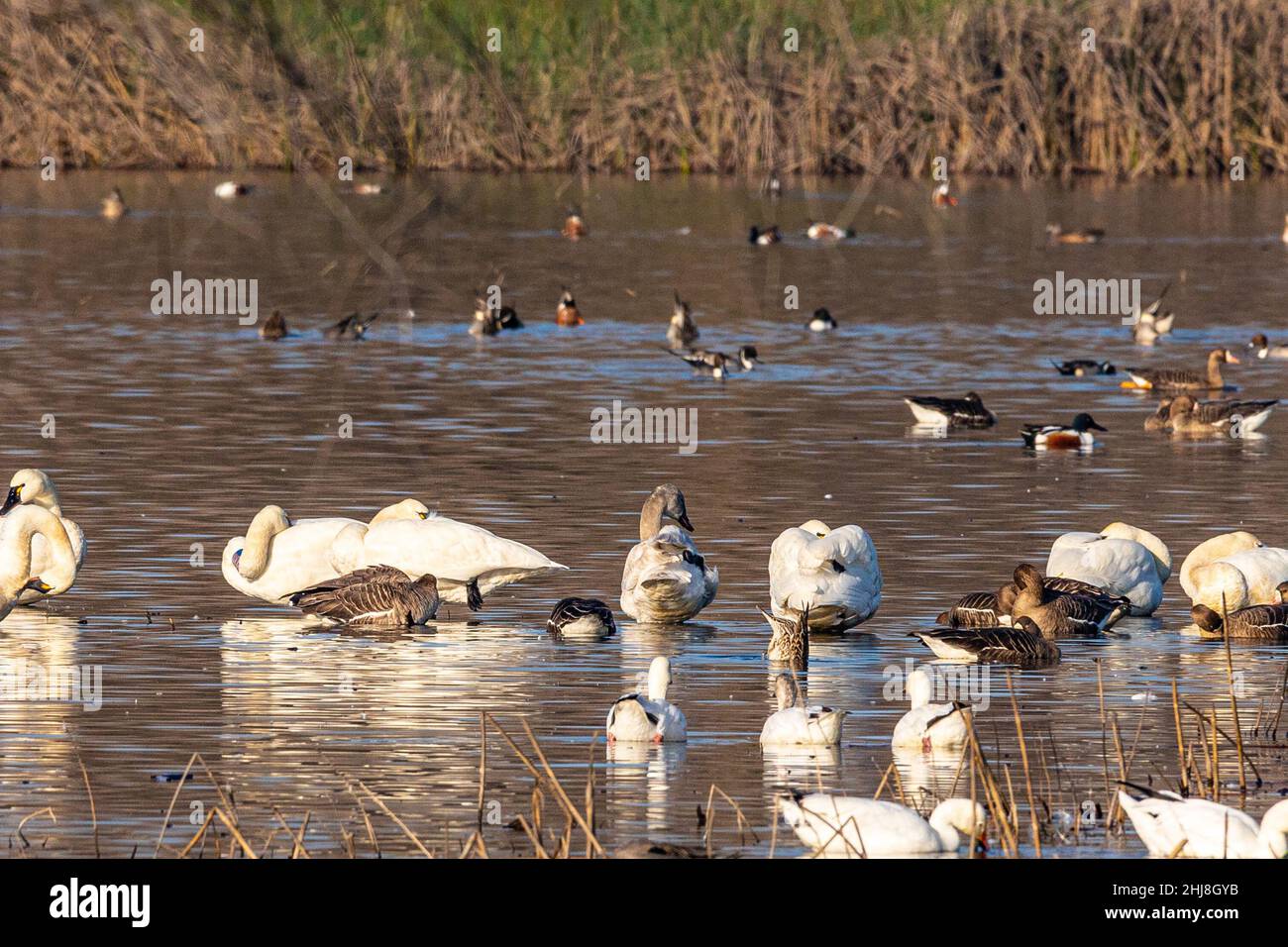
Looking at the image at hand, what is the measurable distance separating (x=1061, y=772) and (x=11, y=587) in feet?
18.7

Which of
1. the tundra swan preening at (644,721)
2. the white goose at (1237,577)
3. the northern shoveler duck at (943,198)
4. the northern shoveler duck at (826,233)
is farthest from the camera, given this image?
the northern shoveler duck at (943,198)

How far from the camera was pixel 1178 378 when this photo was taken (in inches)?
1069

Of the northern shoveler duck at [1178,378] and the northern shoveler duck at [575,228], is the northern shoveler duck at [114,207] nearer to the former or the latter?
the northern shoveler duck at [575,228]

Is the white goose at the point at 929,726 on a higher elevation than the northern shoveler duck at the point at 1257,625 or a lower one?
lower

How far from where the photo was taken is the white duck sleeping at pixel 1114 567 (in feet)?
46.4

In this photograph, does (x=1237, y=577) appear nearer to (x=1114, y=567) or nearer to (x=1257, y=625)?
(x=1257, y=625)

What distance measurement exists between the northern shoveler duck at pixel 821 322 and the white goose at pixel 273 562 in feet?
61.3

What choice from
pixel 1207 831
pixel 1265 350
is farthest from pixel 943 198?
pixel 1207 831

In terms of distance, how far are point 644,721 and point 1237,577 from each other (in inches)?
181

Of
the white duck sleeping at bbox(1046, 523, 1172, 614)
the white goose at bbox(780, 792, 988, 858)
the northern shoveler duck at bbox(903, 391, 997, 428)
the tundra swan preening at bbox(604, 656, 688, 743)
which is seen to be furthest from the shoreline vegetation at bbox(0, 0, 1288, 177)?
the white goose at bbox(780, 792, 988, 858)

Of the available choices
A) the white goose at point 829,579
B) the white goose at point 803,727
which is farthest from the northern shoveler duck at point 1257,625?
the white goose at point 803,727

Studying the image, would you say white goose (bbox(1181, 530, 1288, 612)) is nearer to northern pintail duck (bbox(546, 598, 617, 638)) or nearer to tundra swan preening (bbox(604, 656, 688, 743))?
northern pintail duck (bbox(546, 598, 617, 638))

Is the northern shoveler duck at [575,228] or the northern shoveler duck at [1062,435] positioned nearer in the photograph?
the northern shoveler duck at [1062,435]
